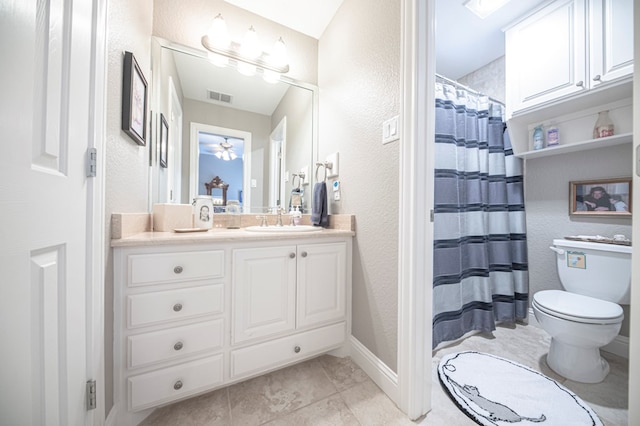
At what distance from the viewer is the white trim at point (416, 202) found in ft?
3.33

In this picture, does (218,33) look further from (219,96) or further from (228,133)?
(228,133)

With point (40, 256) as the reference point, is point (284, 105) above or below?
above

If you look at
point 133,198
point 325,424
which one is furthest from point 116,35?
point 325,424

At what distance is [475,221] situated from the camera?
1.73 m

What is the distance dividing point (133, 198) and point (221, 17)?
4.32ft

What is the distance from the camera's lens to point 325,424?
0.98 meters

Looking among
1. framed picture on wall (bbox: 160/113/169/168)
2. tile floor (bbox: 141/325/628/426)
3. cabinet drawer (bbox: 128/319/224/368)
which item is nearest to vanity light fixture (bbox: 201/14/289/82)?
framed picture on wall (bbox: 160/113/169/168)

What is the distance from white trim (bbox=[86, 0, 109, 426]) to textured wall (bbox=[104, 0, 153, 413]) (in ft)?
0.21

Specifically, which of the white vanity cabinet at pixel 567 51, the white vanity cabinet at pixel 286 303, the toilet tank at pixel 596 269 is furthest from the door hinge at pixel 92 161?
the toilet tank at pixel 596 269

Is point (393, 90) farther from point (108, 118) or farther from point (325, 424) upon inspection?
point (325, 424)

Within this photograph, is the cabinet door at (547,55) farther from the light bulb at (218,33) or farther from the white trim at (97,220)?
the white trim at (97,220)

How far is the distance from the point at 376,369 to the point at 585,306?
1261mm

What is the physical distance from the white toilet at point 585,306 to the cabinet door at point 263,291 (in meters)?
1.51

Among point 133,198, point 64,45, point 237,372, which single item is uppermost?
point 64,45
